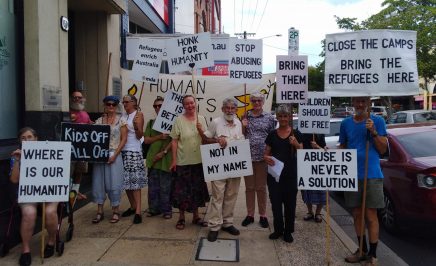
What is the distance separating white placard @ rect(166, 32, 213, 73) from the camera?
612 centimetres

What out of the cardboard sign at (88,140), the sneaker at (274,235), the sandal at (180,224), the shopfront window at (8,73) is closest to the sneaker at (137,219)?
the sandal at (180,224)

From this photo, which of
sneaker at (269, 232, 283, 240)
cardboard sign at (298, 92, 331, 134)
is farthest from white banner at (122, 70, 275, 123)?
sneaker at (269, 232, 283, 240)

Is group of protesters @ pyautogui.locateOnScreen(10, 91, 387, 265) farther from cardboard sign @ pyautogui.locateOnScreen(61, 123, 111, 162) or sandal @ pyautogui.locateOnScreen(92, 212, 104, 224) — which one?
cardboard sign @ pyautogui.locateOnScreen(61, 123, 111, 162)

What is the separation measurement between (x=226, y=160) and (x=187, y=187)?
0.76 metres

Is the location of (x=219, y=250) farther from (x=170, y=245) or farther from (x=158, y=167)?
(x=158, y=167)

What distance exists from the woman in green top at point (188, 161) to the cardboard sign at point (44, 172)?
1.50 metres

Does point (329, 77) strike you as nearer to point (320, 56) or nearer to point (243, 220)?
point (243, 220)

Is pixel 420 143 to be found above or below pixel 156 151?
above

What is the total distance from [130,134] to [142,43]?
1.66 meters

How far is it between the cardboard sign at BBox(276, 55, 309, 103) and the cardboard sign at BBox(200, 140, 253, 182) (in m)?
1.20

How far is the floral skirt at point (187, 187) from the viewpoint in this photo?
226 inches

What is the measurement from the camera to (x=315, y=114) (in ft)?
23.4

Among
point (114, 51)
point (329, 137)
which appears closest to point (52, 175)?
point (114, 51)

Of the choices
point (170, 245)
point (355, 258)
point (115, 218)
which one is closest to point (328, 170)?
point (355, 258)
